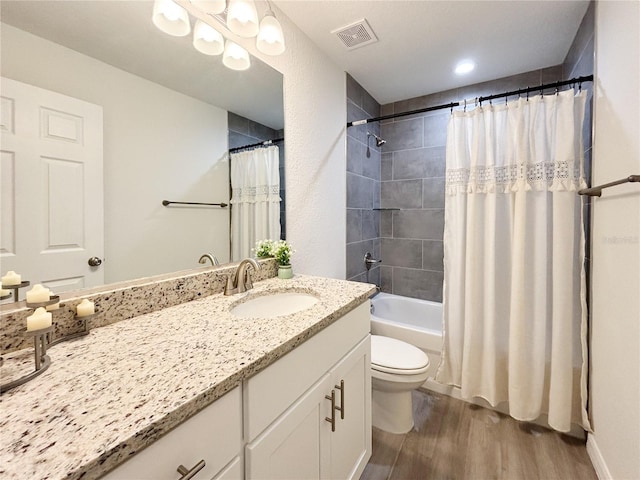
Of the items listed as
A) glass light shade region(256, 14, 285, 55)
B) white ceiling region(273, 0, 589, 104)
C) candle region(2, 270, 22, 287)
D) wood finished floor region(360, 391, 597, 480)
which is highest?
white ceiling region(273, 0, 589, 104)

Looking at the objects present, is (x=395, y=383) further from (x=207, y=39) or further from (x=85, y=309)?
(x=207, y=39)

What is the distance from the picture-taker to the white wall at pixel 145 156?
774 millimetres

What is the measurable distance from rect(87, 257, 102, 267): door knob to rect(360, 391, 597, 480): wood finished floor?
1.48m

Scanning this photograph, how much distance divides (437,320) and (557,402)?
97 centimetres

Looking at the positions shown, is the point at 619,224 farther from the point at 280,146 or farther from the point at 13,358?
the point at 13,358

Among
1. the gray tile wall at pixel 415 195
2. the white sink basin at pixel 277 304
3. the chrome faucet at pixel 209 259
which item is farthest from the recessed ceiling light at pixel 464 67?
the chrome faucet at pixel 209 259

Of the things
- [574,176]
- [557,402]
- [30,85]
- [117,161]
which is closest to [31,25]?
[30,85]

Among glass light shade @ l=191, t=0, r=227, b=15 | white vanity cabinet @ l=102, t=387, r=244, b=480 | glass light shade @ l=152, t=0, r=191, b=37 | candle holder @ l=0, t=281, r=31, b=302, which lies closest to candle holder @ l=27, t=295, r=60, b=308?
candle holder @ l=0, t=281, r=31, b=302

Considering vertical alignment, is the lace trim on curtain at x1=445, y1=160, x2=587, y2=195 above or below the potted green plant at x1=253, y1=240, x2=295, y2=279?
above

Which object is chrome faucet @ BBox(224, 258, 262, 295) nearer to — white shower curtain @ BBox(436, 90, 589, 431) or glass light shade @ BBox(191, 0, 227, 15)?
glass light shade @ BBox(191, 0, 227, 15)

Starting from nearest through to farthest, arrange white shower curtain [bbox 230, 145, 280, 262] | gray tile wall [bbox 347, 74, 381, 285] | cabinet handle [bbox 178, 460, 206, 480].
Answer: cabinet handle [bbox 178, 460, 206, 480] < white shower curtain [bbox 230, 145, 280, 262] < gray tile wall [bbox 347, 74, 381, 285]

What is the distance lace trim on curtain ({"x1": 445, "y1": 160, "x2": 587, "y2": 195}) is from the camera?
148 centimetres

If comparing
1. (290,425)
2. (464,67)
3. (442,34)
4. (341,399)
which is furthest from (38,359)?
(464,67)

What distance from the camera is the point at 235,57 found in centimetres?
131
